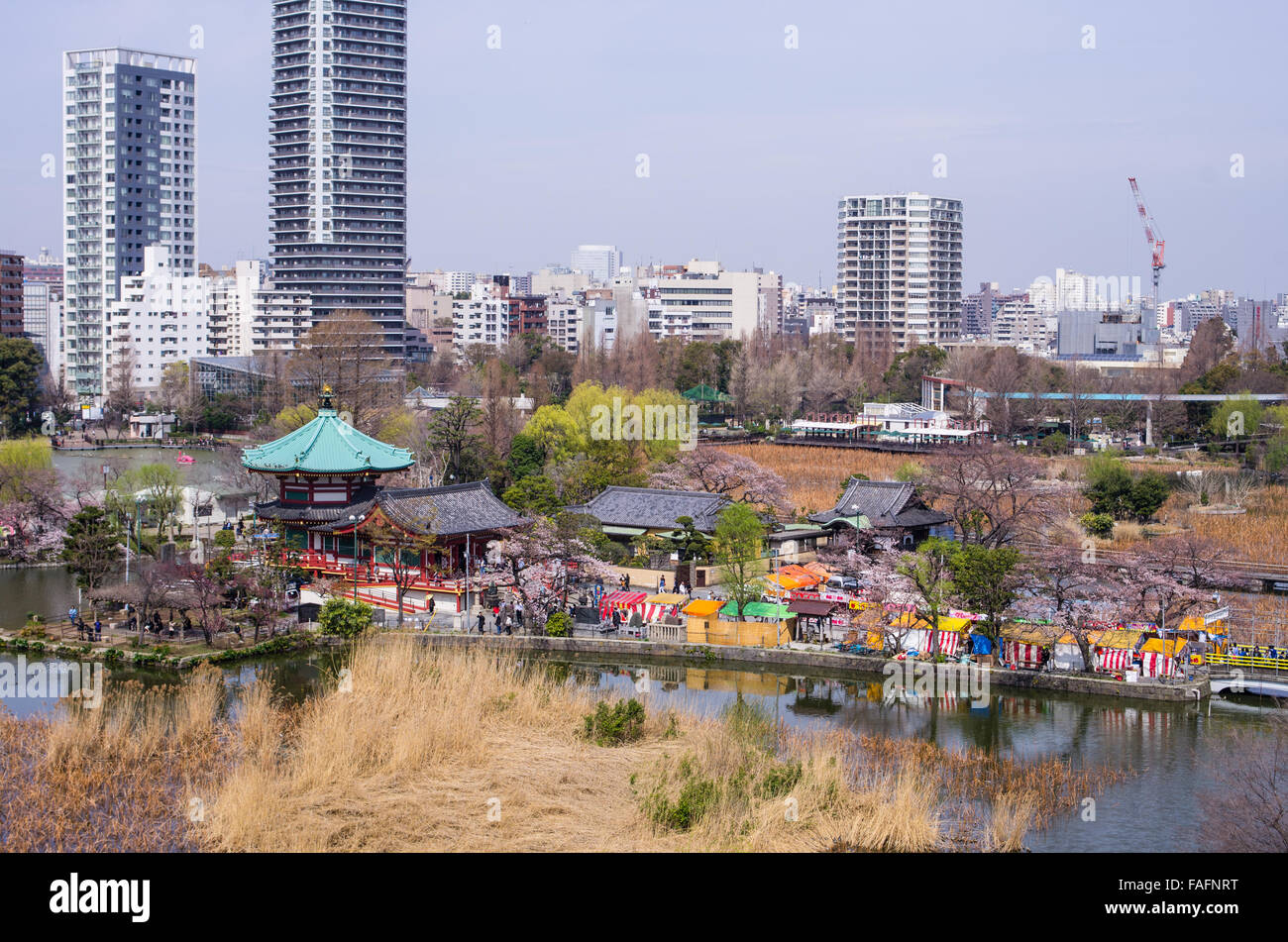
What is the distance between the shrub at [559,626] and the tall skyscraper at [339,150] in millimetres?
48522

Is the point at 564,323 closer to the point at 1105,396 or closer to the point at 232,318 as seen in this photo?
the point at 232,318

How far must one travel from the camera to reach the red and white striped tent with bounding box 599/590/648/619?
20500mm

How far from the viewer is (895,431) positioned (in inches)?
1833

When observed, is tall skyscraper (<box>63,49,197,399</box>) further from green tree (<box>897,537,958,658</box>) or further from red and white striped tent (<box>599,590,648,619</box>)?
green tree (<box>897,537,958,658</box>)

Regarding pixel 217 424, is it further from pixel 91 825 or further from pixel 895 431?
pixel 91 825

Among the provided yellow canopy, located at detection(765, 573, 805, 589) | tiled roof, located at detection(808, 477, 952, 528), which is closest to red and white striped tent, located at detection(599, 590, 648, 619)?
yellow canopy, located at detection(765, 573, 805, 589)

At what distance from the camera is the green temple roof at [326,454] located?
23.6 metres

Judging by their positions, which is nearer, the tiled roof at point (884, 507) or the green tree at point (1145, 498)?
the tiled roof at point (884, 507)

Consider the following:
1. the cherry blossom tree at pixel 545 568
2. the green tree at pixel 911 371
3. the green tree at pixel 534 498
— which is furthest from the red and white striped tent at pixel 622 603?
the green tree at pixel 911 371

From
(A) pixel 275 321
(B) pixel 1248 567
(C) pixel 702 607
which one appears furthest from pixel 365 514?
(A) pixel 275 321

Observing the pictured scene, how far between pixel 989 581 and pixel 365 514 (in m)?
10.6

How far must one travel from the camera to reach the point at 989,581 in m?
17.4

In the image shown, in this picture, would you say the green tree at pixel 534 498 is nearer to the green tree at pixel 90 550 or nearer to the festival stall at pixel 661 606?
the festival stall at pixel 661 606
